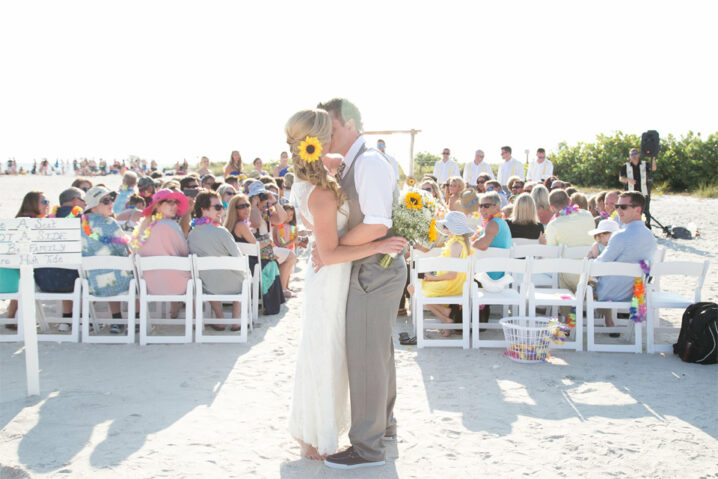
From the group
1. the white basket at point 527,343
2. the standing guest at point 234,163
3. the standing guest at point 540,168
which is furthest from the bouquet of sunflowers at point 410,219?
the standing guest at point 540,168

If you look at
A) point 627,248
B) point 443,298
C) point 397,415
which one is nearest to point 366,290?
point 397,415

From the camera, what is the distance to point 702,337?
564 cm

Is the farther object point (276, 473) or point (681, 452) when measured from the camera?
point (681, 452)

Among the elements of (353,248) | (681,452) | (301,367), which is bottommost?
(681,452)

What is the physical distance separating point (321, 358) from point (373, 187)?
107cm

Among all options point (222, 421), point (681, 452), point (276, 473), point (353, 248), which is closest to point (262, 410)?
point (222, 421)

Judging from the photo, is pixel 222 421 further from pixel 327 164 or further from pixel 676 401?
pixel 676 401

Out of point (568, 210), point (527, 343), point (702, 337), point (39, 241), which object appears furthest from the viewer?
point (568, 210)

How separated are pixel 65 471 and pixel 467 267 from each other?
4.05 meters

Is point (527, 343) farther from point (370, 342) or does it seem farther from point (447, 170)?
point (447, 170)

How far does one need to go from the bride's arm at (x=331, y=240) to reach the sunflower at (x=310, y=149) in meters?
0.19

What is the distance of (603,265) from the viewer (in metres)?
6.02

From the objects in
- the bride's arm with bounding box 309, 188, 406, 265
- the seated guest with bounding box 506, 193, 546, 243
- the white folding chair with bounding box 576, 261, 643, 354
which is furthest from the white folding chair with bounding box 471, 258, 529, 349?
the bride's arm with bounding box 309, 188, 406, 265

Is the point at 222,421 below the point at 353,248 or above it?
below
